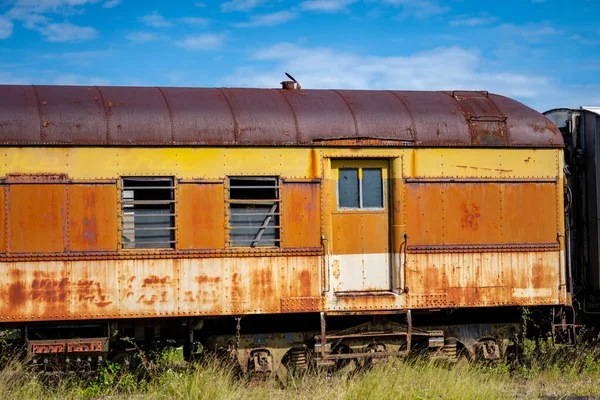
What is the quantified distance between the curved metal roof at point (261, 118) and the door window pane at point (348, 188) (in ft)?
1.38

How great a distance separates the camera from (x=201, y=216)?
964 cm

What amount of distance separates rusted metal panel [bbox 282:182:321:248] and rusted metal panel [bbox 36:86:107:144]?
244 cm

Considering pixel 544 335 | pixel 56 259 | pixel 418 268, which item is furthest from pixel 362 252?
pixel 56 259

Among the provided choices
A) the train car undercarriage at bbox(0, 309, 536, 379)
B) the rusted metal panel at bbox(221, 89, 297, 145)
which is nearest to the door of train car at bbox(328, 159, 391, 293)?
the train car undercarriage at bbox(0, 309, 536, 379)

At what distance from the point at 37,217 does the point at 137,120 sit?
5.56 ft

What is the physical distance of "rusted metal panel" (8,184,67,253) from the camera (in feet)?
30.2

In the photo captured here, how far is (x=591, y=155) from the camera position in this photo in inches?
435

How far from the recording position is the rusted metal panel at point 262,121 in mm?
9805

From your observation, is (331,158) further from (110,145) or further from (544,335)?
(544,335)

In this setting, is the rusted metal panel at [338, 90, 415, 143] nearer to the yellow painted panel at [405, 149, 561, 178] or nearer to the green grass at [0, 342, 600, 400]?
the yellow painted panel at [405, 149, 561, 178]

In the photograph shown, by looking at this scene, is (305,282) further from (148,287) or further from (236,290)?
(148,287)

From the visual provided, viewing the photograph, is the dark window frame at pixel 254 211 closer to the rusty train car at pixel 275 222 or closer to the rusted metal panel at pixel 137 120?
the rusty train car at pixel 275 222

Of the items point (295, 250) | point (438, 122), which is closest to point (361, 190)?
point (295, 250)

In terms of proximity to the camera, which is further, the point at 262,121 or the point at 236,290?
the point at 262,121
